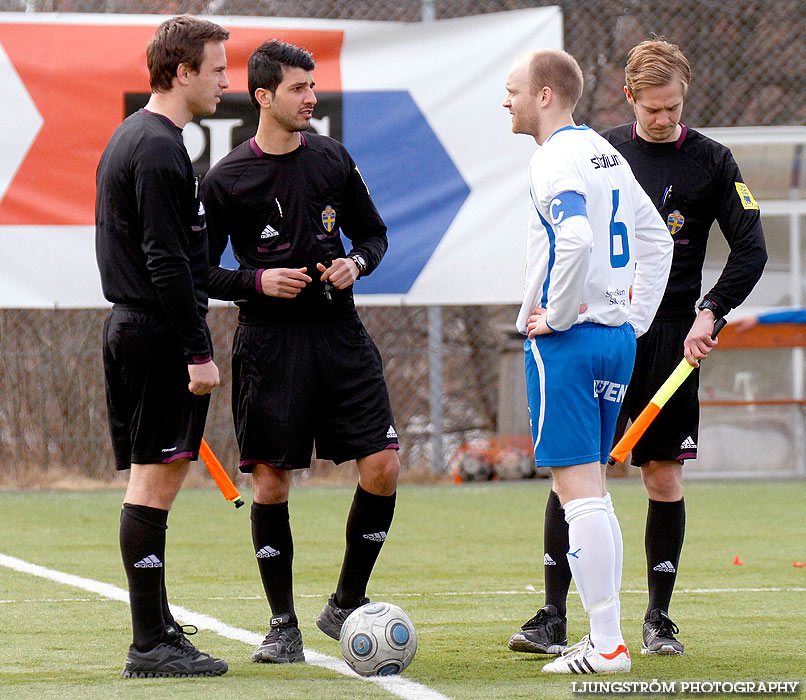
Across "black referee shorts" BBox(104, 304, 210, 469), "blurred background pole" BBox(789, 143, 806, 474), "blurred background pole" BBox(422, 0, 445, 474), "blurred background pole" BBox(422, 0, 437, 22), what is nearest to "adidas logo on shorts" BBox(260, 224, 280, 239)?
"black referee shorts" BBox(104, 304, 210, 469)

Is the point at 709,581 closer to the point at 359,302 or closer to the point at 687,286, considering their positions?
the point at 687,286

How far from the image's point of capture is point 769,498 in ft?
29.3

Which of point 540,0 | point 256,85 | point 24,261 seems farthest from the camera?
point 540,0

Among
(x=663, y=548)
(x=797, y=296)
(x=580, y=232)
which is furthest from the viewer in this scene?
(x=797, y=296)

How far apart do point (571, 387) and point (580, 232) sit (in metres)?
0.46

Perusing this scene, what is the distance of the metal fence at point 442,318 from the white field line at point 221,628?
329 cm

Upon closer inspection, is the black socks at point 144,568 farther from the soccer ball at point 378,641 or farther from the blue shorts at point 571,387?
the blue shorts at point 571,387

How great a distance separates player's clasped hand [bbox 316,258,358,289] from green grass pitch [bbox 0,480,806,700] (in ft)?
3.97

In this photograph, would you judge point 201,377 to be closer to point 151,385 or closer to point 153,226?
point 151,385

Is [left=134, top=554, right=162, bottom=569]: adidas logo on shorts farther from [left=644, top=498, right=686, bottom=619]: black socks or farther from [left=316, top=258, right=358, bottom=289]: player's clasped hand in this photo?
[left=644, top=498, right=686, bottom=619]: black socks

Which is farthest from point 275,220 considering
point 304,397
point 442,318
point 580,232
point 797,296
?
point 797,296

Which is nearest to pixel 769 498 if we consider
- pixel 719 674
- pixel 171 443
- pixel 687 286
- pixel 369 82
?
pixel 369 82

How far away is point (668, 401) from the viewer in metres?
4.50

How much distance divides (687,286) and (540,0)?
271 inches
